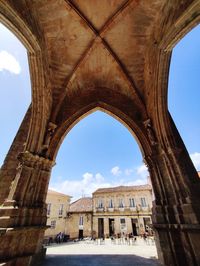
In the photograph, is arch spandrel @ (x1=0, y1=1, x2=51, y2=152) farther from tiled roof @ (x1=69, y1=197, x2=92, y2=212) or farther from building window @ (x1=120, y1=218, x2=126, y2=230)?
tiled roof @ (x1=69, y1=197, x2=92, y2=212)

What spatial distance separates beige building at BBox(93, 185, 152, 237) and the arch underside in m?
19.0

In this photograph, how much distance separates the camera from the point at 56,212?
21.3m

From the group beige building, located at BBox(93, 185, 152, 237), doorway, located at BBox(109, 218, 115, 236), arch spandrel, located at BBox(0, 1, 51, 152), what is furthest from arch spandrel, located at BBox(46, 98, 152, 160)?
doorway, located at BBox(109, 218, 115, 236)

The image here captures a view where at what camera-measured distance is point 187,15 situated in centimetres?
321

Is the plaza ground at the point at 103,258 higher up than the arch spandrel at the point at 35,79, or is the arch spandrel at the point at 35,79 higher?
the arch spandrel at the point at 35,79

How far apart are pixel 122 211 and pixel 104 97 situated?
65.4 ft

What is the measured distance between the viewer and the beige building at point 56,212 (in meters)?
20.1

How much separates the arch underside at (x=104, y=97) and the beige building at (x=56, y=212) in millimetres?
18702

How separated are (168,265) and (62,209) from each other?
22.3 m

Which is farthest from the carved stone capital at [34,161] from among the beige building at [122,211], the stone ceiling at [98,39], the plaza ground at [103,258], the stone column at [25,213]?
the beige building at [122,211]

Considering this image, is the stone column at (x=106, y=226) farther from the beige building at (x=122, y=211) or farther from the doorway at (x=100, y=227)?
the doorway at (x=100, y=227)

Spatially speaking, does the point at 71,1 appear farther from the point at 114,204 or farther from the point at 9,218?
the point at 114,204

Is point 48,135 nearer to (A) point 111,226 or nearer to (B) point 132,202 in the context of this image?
(B) point 132,202

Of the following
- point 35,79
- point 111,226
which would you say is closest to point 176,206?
point 35,79
